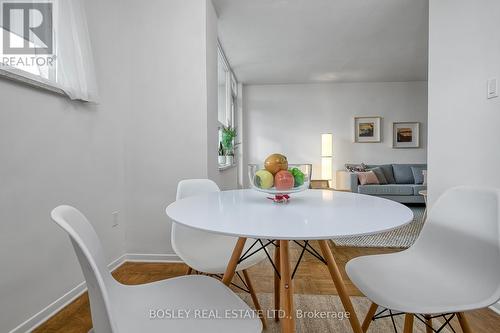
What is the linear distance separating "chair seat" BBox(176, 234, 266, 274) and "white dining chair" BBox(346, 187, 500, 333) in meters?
0.44

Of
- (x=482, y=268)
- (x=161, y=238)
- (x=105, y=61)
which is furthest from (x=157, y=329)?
(x=105, y=61)

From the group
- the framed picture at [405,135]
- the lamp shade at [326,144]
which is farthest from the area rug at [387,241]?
the framed picture at [405,135]

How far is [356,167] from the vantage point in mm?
5703

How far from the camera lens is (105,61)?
212cm

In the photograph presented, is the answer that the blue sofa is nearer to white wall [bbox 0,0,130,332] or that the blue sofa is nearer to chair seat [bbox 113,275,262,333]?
white wall [bbox 0,0,130,332]

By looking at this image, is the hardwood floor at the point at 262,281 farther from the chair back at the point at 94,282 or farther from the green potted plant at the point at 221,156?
the green potted plant at the point at 221,156

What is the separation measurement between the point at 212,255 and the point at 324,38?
11.2 feet

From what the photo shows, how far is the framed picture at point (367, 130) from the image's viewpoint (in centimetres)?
607

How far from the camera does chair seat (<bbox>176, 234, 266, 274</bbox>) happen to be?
3.99 feet

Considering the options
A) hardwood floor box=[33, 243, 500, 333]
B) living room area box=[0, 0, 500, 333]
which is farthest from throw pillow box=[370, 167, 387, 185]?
hardwood floor box=[33, 243, 500, 333]

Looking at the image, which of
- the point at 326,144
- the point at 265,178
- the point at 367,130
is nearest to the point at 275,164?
the point at 265,178

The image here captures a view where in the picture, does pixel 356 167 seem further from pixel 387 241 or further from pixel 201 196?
pixel 201 196

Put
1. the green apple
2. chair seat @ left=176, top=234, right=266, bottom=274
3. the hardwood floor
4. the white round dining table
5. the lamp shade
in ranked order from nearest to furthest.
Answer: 1. the white round dining table
2. the green apple
3. chair seat @ left=176, top=234, right=266, bottom=274
4. the hardwood floor
5. the lamp shade

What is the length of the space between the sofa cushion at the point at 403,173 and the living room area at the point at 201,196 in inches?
79.3
